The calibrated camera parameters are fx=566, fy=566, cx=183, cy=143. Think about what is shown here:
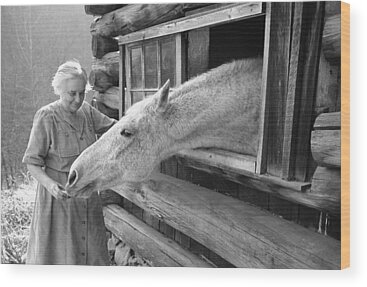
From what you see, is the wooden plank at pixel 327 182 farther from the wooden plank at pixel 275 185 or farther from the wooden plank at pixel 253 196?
the wooden plank at pixel 253 196

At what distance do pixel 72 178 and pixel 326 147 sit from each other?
29.1 inches

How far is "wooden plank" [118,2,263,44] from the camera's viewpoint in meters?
1.51

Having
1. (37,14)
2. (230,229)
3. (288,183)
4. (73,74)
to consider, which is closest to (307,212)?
(288,183)

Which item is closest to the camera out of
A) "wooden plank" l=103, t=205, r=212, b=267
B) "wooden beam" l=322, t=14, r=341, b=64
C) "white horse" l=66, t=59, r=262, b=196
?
"wooden beam" l=322, t=14, r=341, b=64

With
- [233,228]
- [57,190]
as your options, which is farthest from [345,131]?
[57,190]

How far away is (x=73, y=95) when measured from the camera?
1.71 m

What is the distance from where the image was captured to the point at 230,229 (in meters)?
1.58

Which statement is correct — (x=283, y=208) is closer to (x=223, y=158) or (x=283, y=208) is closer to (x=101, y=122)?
(x=223, y=158)

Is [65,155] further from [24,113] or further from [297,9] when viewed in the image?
[297,9]

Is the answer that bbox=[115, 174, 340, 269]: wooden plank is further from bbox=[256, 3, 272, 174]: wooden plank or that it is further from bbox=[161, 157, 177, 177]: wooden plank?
bbox=[256, 3, 272, 174]: wooden plank

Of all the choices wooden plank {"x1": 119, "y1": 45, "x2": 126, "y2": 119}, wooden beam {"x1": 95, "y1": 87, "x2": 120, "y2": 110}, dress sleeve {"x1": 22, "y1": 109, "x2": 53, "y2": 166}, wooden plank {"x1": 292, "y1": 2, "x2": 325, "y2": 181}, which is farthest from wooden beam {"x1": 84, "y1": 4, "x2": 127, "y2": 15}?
wooden plank {"x1": 292, "y1": 2, "x2": 325, "y2": 181}

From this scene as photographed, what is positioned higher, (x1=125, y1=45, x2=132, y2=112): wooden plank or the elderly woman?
(x1=125, y1=45, x2=132, y2=112): wooden plank

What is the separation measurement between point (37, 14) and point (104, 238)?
71cm

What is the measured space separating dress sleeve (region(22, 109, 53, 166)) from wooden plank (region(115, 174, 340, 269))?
26cm
